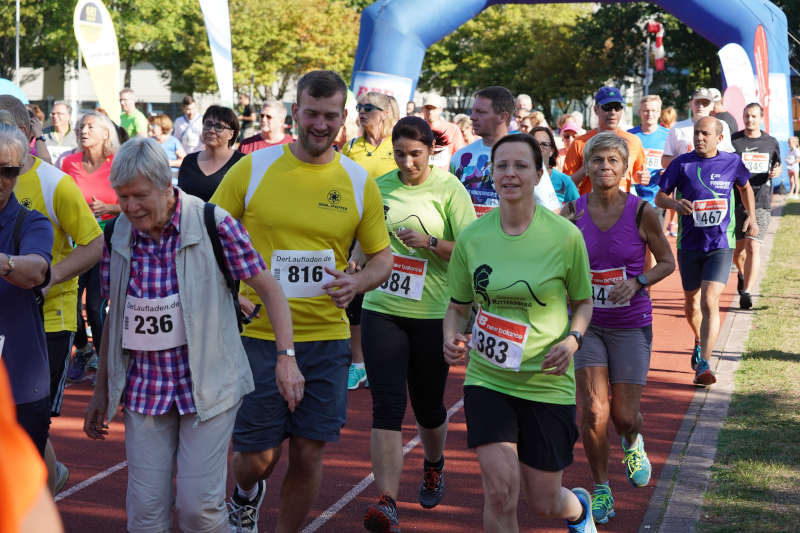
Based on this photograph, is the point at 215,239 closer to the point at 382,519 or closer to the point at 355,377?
the point at 382,519

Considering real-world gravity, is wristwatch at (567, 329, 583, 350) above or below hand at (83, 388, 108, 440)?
above

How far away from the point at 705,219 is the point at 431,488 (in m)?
3.97

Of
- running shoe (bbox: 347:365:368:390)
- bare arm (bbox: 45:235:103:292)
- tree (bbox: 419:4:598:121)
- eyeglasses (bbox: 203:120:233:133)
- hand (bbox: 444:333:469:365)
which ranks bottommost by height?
running shoe (bbox: 347:365:368:390)

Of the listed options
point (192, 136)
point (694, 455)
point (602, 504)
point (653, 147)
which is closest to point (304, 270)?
point (602, 504)

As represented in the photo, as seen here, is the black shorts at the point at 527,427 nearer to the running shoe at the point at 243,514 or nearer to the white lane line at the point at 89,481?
the running shoe at the point at 243,514

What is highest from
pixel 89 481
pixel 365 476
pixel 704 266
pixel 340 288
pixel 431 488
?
pixel 340 288

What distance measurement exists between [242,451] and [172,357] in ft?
2.63

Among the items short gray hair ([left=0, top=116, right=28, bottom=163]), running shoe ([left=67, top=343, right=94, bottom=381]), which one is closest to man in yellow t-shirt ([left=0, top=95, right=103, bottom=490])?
short gray hair ([left=0, top=116, right=28, bottom=163])

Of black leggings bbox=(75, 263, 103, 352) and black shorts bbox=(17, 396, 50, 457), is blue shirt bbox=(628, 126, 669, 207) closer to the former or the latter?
black leggings bbox=(75, 263, 103, 352)

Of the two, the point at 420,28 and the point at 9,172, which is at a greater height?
the point at 420,28

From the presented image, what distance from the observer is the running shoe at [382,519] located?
4910 millimetres

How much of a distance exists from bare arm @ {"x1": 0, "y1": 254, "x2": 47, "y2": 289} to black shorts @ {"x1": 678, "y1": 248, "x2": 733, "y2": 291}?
5.94 meters

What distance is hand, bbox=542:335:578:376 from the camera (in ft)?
13.5

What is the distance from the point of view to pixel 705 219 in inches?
332
